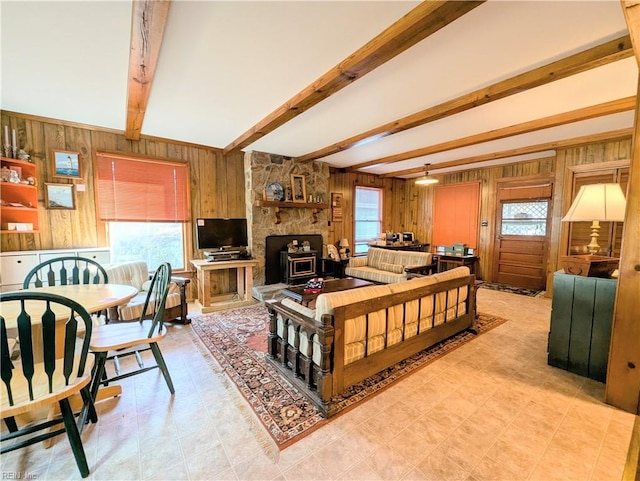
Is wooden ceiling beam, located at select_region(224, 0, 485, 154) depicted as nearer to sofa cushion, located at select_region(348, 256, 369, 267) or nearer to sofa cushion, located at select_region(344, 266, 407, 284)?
sofa cushion, located at select_region(344, 266, 407, 284)

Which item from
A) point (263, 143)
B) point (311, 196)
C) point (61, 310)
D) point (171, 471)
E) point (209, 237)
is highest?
point (263, 143)

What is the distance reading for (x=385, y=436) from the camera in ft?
5.54

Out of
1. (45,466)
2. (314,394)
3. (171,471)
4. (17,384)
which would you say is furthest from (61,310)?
(314,394)

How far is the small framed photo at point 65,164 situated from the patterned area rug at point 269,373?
99.4 inches

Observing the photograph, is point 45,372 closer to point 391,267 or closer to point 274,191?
point 274,191

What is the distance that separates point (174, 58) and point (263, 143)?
2.23m

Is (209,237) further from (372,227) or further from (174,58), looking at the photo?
(372,227)

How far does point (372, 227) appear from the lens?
7090 millimetres

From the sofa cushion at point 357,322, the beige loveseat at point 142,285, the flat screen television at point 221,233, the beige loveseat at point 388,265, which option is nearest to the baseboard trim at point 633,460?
the sofa cushion at point 357,322

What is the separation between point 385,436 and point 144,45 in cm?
305

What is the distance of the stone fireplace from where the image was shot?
15.8 ft

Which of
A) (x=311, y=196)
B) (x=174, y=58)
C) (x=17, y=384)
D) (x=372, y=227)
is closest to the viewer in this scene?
(x=17, y=384)

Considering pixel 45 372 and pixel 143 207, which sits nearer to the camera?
pixel 45 372

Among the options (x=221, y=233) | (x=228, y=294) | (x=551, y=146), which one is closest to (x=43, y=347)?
(x=221, y=233)
